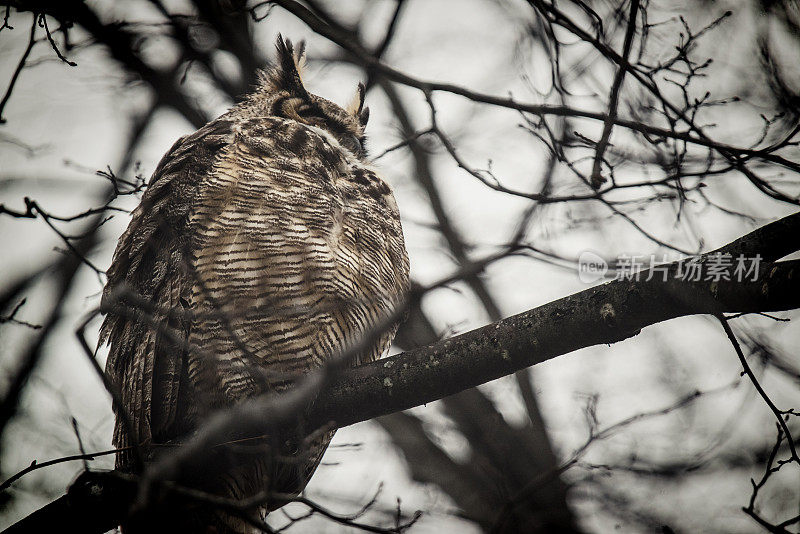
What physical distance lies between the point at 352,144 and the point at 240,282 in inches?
54.7

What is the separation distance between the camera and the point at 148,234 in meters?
3.05

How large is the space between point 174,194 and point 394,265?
43.6 inches

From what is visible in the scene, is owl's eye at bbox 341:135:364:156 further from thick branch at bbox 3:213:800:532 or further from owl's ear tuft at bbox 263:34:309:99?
thick branch at bbox 3:213:800:532

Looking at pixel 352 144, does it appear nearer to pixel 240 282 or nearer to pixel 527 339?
pixel 240 282

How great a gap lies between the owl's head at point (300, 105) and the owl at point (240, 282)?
1.98 feet

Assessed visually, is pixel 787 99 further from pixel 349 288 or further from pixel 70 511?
Result: pixel 70 511

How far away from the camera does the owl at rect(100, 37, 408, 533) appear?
2.74m

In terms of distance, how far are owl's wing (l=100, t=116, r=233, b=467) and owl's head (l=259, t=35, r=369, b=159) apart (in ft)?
2.12

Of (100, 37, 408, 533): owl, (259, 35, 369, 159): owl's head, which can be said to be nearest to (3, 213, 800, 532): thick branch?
(100, 37, 408, 533): owl

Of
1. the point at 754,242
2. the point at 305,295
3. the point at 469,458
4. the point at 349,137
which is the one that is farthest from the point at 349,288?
the point at 469,458

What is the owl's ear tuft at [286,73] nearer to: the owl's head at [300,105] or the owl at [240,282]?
the owl's head at [300,105]

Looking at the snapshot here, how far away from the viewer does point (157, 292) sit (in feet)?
9.66

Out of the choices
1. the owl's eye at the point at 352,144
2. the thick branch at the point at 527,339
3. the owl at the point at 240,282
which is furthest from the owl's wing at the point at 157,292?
the owl's eye at the point at 352,144

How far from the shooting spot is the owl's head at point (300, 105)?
12.8 ft
